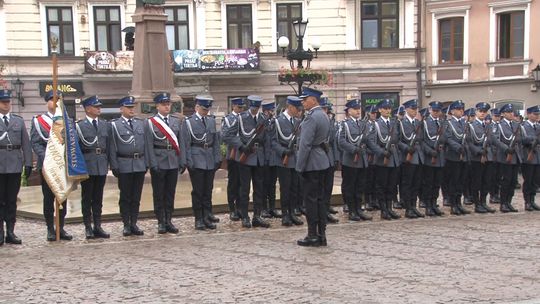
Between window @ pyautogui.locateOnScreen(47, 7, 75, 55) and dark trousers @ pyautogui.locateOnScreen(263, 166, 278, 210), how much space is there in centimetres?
2066

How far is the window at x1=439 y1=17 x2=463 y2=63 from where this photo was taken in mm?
27828

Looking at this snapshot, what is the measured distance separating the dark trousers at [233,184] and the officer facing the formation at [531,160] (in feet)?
18.1

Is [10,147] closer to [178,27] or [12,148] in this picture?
[12,148]

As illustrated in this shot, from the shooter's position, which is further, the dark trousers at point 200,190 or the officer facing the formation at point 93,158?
the dark trousers at point 200,190

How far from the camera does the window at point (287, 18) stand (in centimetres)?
2930

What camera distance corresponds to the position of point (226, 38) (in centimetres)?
2920

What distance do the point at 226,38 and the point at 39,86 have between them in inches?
341

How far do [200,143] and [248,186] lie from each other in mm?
1050

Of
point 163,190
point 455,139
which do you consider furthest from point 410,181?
point 163,190

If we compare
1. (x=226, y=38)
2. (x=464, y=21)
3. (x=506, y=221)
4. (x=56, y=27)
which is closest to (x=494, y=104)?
(x=464, y=21)

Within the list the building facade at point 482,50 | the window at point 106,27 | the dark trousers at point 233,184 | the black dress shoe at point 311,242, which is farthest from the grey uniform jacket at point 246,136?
the window at point 106,27

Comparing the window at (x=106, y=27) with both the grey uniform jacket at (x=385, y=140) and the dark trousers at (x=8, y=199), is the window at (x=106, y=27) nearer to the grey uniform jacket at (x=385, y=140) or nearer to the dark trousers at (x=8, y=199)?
the grey uniform jacket at (x=385, y=140)

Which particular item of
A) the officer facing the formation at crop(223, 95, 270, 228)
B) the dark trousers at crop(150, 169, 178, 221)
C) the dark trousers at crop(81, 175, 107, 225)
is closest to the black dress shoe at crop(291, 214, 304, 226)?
the officer facing the formation at crop(223, 95, 270, 228)

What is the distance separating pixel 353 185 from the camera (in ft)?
36.1
